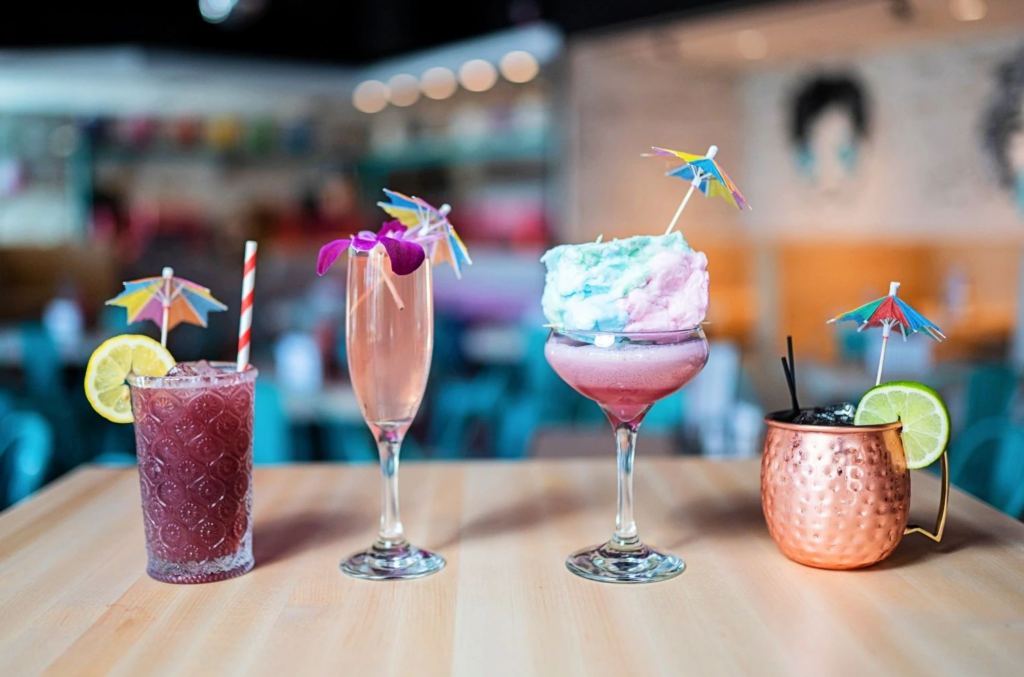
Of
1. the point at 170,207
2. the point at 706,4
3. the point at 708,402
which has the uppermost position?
the point at 706,4

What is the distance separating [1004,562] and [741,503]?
0.34 m

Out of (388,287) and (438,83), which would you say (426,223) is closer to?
(388,287)

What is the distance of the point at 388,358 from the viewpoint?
104 centimetres

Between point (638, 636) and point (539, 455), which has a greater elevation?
point (638, 636)

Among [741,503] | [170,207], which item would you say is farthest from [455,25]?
[741,503]

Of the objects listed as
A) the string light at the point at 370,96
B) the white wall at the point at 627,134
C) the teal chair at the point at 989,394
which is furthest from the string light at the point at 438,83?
the teal chair at the point at 989,394

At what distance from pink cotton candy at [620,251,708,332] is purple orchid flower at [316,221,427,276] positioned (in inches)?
8.5

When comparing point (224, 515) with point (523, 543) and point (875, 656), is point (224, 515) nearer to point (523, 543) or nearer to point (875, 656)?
point (523, 543)

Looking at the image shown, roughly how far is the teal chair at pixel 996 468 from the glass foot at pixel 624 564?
0.91 meters

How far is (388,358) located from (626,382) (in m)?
0.25

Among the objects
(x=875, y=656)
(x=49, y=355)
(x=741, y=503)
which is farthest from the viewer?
(x=49, y=355)

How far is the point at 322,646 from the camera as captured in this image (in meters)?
0.83

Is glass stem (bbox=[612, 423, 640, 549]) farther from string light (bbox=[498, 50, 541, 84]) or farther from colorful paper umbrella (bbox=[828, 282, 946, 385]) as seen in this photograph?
string light (bbox=[498, 50, 541, 84])

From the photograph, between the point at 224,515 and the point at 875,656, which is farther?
the point at 224,515
